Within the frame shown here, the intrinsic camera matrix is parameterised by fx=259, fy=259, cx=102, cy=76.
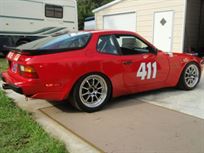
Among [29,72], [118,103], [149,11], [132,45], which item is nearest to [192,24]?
[149,11]

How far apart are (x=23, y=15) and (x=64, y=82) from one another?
943 cm

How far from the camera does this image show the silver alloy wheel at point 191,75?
18.5 ft

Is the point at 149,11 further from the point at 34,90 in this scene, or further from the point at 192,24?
the point at 34,90

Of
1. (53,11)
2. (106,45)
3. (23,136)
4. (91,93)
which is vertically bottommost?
(23,136)

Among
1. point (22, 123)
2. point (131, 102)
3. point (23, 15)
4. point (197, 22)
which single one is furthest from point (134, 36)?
point (23, 15)

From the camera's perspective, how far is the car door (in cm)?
469

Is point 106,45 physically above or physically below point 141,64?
above

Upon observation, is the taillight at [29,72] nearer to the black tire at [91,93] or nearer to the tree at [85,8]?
the black tire at [91,93]

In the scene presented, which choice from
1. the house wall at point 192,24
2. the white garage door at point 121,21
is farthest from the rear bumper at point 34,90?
the white garage door at point 121,21

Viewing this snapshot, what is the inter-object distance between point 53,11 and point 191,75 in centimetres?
937

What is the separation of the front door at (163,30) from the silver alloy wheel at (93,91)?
277 inches

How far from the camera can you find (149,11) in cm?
1145

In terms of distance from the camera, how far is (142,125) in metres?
3.72

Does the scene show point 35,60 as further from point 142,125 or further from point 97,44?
point 142,125
